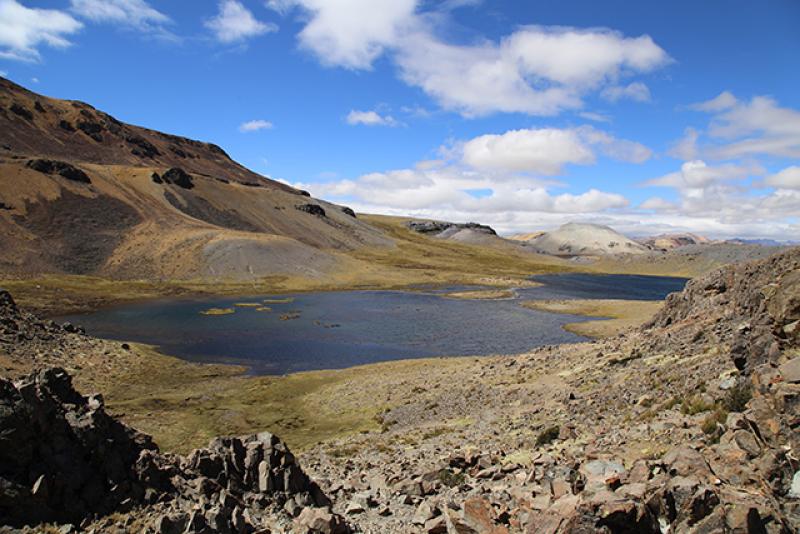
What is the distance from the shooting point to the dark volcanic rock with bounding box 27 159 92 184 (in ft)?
465

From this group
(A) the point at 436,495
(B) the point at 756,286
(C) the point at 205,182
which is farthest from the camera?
(C) the point at 205,182

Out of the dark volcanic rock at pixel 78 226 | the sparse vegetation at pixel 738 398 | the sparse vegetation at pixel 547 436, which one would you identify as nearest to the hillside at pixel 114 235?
the dark volcanic rock at pixel 78 226

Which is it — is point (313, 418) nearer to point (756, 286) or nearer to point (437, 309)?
point (756, 286)

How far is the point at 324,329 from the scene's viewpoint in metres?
68.7

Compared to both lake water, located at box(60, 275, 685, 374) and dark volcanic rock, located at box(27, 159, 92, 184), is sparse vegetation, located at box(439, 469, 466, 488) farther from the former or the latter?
dark volcanic rock, located at box(27, 159, 92, 184)

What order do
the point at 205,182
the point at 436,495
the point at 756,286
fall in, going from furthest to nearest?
1. the point at 205,182
2. the point at 756,286
3. the point at 436,495

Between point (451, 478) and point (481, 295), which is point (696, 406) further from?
point (481, 295)

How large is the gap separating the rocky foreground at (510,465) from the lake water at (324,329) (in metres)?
30.1

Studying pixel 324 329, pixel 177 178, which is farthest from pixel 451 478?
pixel 177 178

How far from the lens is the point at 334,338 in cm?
6291

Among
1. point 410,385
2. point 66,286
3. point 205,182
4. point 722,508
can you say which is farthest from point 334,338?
point 205,182

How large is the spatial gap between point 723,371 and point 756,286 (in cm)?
724

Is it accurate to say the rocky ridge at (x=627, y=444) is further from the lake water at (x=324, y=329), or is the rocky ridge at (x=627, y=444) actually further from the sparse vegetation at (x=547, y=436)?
the lake water at (x=324, y=329)

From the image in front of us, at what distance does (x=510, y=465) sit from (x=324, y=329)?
53865mm
